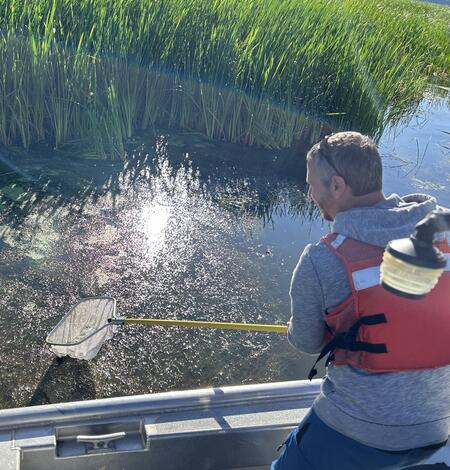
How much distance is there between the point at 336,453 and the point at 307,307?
1.21ft

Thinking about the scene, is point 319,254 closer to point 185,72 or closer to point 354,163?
point 354,163

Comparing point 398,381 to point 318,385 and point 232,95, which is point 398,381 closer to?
point 318,385

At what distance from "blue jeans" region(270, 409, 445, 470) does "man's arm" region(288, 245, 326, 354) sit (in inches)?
8.1

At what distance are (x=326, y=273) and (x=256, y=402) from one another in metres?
0.78

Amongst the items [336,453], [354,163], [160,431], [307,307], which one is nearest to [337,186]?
[354,163]

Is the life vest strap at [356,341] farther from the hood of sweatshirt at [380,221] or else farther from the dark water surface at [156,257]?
the dark water surface at [156,257]

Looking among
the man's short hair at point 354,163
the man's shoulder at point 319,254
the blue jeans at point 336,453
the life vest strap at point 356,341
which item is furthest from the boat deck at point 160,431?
the man's short hair at point 354,163

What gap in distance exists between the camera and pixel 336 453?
1.40 metres

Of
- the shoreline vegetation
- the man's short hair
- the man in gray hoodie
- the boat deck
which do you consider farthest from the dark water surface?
the man's short hair

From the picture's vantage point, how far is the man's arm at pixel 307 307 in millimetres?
1321

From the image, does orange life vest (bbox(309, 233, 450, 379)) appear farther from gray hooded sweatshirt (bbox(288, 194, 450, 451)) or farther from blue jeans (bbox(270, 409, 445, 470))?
blue jeans (bbox(270, 409, 445, 470))

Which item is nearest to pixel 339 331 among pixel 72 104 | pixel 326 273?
pixel 326 273

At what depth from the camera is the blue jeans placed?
1.39 metres

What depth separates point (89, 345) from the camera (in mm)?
2629
